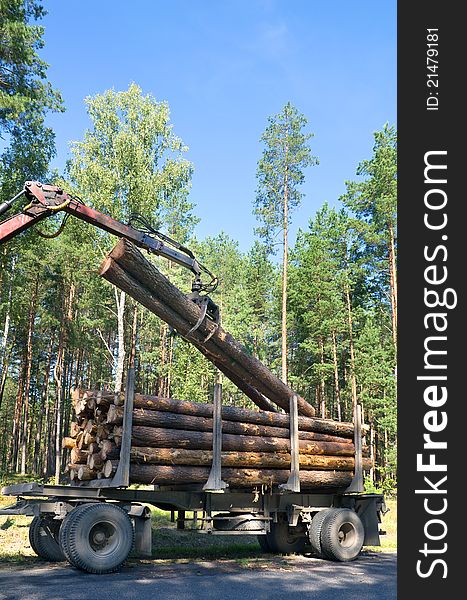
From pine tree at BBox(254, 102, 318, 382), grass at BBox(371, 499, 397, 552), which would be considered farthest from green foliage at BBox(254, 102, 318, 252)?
grass at BBox(371, 499, 397, 552)

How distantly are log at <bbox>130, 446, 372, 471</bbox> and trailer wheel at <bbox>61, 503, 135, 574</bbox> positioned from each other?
0.93m

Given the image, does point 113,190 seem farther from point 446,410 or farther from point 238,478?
point 446,410

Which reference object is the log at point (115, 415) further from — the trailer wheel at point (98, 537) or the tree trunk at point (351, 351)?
the tree trunk at point (351, 351)

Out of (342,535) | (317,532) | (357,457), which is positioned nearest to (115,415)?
(317,532)

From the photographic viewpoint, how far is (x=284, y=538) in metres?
12.6

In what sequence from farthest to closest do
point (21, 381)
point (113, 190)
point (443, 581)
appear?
point (21, 381), point (113, 190), point (443, 581)

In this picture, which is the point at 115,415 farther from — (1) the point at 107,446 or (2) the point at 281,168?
(2) the point at 281,168

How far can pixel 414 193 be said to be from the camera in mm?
4848

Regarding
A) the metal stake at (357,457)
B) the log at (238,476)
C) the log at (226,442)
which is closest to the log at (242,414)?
the metal stake at (357,457)

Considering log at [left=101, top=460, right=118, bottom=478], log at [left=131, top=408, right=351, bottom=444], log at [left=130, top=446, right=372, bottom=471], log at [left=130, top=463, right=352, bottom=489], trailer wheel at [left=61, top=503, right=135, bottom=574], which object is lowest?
trailer wheel at [left=61, top=503, right=135, bottom=574]

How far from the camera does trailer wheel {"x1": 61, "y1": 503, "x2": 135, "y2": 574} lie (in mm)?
8562

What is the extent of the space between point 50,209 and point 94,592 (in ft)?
19.3

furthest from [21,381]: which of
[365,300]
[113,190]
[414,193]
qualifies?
[414,193]

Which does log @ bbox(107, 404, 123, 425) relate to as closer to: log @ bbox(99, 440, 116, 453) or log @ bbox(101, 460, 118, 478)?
log @ bbox(99, 440, 116, 453)
